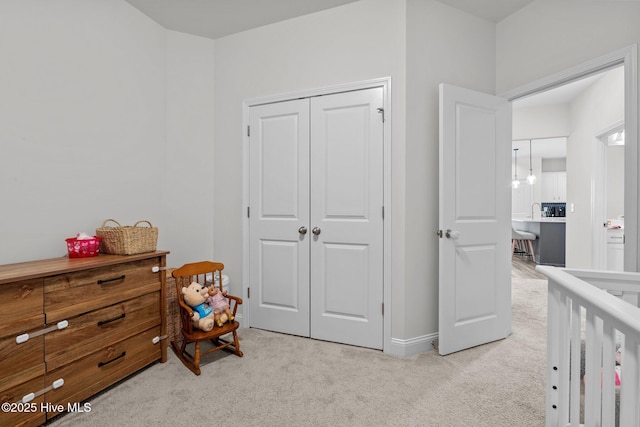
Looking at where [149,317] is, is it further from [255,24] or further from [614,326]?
[255,24]

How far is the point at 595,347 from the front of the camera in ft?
3.43

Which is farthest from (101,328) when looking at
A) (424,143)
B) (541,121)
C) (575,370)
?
(541,121)

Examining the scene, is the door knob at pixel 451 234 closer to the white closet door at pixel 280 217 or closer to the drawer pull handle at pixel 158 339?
the white closet door at pixel 280 217

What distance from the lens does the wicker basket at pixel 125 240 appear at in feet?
6.60

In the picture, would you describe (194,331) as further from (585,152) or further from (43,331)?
(585,152)

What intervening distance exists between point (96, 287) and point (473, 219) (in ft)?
8.48

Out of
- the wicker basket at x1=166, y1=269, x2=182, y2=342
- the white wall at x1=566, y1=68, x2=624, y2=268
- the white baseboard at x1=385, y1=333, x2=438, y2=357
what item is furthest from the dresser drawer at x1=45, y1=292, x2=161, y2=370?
the white wall at x1=566, y1=68, x2=624, y2=268

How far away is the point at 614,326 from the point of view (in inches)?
35.1

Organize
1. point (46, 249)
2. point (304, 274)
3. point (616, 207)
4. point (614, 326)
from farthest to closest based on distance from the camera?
point (616, 207) → point (304, 274) → point (46, 249) → point (614, 326)

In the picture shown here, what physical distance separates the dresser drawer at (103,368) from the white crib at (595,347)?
7.35 ft

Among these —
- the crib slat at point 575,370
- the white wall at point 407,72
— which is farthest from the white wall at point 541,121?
the crib slat at point 575,370

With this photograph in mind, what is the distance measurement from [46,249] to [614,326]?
279 centimetres

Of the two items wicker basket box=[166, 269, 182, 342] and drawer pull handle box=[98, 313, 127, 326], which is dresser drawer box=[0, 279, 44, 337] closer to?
drawer pull handle box=[98, 313, 127, 326]

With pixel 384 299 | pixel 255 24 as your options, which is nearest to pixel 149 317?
pixel 384 299
